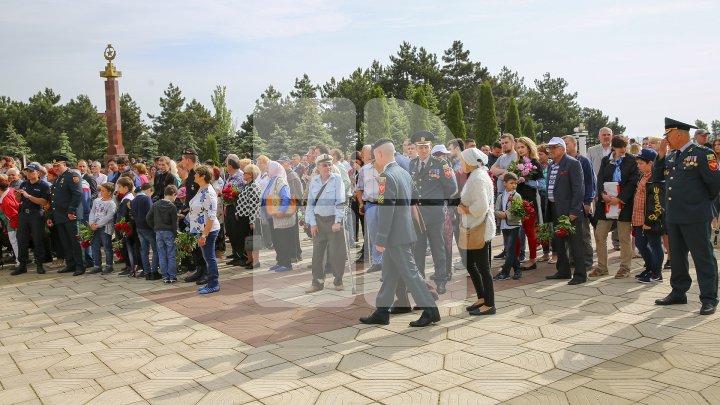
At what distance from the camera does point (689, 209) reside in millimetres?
6148

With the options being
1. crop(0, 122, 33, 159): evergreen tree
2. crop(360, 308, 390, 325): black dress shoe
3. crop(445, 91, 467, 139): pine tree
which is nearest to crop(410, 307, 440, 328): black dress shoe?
crop(360, 308, 390, 325): black dress shoe

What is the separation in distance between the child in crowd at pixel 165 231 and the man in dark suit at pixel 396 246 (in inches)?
168

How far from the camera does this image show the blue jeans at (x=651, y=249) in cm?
748

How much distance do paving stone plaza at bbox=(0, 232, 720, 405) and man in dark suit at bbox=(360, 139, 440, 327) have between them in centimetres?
22

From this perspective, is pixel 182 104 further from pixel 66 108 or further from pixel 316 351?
pixel 316 351

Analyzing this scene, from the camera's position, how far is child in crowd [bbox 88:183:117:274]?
10.3 meters

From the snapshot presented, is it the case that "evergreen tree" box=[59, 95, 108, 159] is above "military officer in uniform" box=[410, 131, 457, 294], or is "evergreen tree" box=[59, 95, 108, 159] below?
above

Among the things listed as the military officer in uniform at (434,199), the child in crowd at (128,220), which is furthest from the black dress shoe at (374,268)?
the child in crowd at (128,220)

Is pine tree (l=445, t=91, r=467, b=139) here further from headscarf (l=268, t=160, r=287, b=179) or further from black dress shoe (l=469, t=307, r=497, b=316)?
black dress shoe (l=469, t=307, r=497, b=316)

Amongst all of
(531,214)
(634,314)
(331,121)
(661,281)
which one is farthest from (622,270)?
(331,121)

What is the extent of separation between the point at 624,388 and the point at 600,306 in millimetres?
2518

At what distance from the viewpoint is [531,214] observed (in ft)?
27.3

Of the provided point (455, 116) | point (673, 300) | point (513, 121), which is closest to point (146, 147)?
point (455, 116)

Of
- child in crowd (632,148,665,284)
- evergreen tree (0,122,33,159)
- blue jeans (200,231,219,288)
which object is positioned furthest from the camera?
evergreen tree (0,122,33,159)
